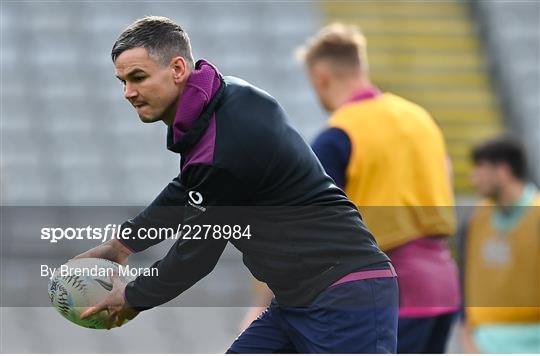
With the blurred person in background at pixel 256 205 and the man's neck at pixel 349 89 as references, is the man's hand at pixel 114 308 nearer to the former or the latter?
the blurred person in background at pixel 256 205

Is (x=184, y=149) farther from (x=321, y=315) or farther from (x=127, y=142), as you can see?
→ (x=127, y=142)

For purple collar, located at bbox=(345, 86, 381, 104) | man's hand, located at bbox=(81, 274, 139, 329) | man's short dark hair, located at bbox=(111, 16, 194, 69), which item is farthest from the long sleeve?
man's short dark hair, located at bbox=(111, 16, 194, 69)

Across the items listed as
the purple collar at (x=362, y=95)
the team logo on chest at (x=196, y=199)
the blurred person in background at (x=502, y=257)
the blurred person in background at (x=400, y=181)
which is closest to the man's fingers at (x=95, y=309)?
the team logo on chest at (x=196, y=199)

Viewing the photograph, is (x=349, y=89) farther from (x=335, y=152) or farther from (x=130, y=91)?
(x=130, y=91)

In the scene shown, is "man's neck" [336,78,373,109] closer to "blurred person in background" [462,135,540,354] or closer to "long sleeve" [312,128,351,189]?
"long sleeve" [312,128,351,189]

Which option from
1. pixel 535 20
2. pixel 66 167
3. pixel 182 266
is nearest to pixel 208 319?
pixel 66 167

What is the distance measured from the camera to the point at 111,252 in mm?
3178

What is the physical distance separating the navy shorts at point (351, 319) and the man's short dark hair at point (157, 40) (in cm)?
73

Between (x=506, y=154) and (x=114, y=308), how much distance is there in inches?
129

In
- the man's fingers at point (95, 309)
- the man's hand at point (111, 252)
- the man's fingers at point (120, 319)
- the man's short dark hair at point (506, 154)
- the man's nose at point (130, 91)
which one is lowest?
the man's short dark hair at point (506, 154)

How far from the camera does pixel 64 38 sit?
10.7 metres

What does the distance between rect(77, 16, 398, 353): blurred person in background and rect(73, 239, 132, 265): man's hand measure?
0.34ft

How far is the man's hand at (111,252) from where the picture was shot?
3.15 m

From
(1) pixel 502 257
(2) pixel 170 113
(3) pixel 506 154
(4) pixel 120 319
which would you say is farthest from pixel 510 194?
(2) pixel 170 113
